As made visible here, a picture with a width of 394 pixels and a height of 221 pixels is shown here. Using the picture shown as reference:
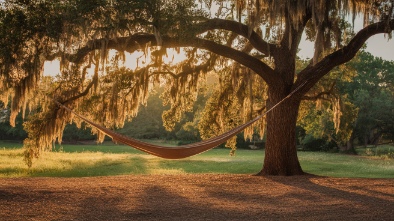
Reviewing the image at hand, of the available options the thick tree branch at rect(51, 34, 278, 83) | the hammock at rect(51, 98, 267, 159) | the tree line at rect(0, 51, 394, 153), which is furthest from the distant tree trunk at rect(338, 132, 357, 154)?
the hammock at rect(51, 98, 267, 159)

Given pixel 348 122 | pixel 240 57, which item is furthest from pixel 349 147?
pixel 240 57

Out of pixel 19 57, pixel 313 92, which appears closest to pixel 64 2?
pixel 19 57

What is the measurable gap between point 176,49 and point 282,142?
322 centimetres

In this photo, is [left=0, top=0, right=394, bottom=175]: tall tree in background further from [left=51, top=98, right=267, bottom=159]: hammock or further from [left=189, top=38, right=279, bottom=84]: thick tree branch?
[left=51, top=98, right=267, bottom=159]: hammock

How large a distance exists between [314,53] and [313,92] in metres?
3.82

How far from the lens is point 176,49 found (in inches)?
354

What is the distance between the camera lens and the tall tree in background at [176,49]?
24.4 feet

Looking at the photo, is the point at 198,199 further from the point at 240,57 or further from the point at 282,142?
the point at 240,57

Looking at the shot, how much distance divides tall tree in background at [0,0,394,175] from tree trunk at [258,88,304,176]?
0.07 feet

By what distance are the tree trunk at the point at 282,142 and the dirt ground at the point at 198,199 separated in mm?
666

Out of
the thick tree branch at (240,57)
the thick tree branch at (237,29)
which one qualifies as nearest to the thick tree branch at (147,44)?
the thick tree branch at (240,57)

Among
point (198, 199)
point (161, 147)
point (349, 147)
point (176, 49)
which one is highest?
point (176, 49)

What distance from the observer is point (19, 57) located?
296 inches

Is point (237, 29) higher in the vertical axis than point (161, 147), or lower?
higher
